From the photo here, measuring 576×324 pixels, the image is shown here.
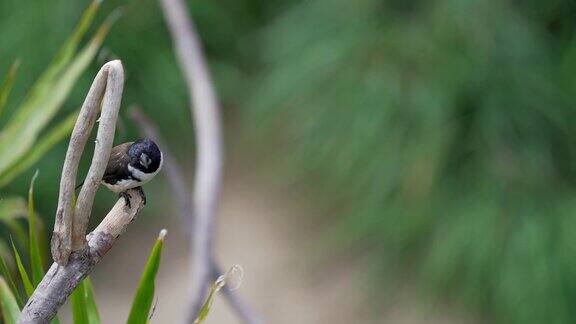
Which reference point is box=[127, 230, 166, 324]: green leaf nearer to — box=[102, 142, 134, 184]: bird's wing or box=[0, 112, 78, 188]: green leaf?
box=[102, 142, 134, 184]: bird's wing

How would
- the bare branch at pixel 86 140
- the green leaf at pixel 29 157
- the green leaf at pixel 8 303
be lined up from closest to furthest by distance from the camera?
the bare branch at pixel 86 140
the green leaf at pixel 8 303
the green leaf at pixel 29 157

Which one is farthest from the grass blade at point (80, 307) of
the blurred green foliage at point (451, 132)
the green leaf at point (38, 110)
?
the blurred green foliage at point (451, 132)

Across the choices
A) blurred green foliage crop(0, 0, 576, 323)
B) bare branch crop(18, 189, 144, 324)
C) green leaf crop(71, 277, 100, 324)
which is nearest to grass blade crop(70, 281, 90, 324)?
green leaf crop(71, 277, 100, 324)

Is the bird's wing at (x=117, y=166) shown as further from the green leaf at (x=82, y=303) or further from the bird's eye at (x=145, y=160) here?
the green leaf at (x=82, y=303)

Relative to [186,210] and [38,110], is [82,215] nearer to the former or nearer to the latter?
[38,110]

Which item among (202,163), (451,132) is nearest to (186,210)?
(202,163)

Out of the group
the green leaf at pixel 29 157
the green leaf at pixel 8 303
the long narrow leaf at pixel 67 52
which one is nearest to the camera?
the green leaf at pixel 8 303
